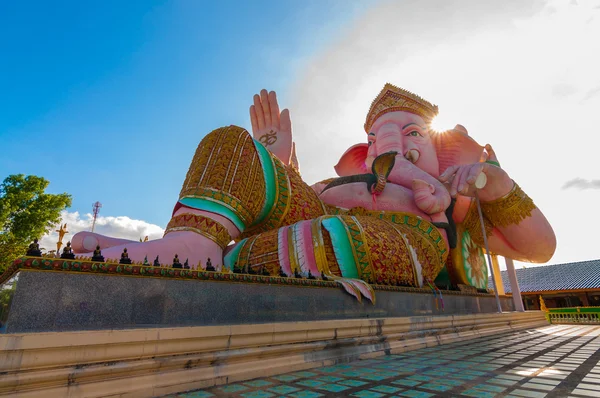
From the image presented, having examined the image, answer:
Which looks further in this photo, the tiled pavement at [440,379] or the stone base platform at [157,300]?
A: the tiled pavement at [440,379]

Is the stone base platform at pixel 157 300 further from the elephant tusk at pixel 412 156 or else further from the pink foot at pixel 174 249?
the elephant tusk at pixel 412 156

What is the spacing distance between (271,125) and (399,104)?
3600mm

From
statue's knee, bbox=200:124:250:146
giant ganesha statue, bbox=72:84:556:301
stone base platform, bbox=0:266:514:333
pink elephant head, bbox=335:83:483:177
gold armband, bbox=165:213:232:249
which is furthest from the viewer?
pink elephant head, bbox=335:83:483:177

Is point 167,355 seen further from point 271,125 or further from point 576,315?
point 576,315

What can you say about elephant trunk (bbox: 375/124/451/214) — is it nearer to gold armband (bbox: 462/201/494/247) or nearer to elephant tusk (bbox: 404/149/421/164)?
elephant tusk (bbox: 404/149/421/164)

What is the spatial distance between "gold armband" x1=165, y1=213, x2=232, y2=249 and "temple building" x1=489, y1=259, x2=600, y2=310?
1840 centimetres

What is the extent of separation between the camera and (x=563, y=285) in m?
17.9

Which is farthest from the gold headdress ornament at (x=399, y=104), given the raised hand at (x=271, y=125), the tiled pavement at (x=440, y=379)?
the tiled pavement at (x=440, y=379)

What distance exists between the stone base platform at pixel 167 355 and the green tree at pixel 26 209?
13294mm

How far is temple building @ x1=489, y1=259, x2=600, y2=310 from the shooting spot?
56.2 ft

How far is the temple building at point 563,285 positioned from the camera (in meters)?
17.1

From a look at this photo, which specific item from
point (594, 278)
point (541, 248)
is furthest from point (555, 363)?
point (594, 278)

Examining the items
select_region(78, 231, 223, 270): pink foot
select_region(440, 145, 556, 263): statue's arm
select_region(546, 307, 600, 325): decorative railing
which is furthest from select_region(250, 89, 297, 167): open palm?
select_region(546, 307, 600, 325): decorative railing

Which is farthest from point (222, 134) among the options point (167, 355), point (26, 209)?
point (26, 209)
